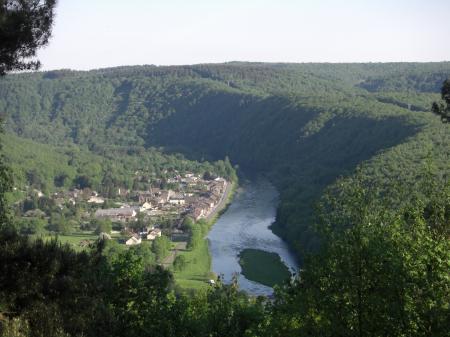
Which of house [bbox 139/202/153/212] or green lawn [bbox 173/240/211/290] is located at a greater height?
green lawn [bbox 173/240/211/290]

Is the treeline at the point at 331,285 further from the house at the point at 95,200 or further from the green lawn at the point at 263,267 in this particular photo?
the house at the point at 95,200

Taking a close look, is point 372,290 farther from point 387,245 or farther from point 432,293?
point 432,293

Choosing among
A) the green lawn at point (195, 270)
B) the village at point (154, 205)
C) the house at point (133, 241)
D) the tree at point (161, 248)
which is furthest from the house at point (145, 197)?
the green lawn at point (195, 270)

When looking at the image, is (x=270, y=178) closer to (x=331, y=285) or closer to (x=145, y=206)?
(x=145, y=206)

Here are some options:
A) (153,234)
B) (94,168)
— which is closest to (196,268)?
(153,234)

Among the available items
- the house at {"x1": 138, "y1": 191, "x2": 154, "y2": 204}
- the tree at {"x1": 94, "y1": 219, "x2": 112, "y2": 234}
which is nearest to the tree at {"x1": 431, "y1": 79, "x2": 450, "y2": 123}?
the tree at {"x1": 94, "y1": 219, "x2": 112, "y2": 234}

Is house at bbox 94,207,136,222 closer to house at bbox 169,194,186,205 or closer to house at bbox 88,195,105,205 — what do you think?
house at bbox 169,194,186,205
